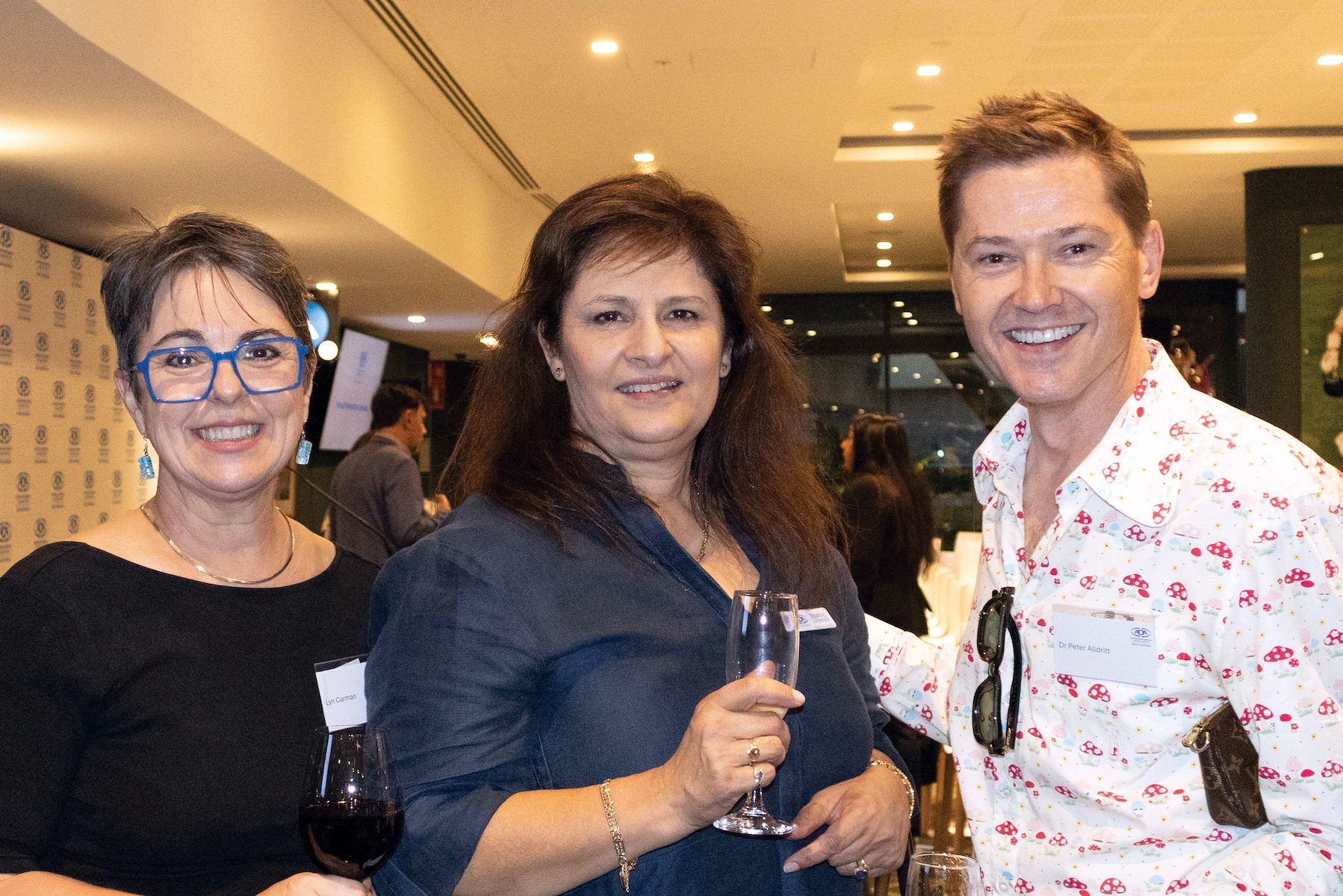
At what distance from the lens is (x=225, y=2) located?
4.51 metres

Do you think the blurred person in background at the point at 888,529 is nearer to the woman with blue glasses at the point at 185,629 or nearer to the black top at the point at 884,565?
the black top at the point at 884,565

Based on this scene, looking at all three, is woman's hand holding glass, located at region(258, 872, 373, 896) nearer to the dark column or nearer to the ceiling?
the ceiling

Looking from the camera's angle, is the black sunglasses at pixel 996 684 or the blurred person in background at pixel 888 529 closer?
the black sunglasses at pixel 996 684

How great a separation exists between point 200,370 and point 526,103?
5.66 metres

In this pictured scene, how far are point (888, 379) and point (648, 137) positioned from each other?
25.4 feet

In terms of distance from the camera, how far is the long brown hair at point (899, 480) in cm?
517

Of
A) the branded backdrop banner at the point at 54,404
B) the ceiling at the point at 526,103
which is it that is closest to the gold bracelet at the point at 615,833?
the ceiling at the point at 526,103

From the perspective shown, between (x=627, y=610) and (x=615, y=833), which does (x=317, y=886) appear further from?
(x=627, y=610)

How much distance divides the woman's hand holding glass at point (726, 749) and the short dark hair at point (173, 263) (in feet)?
2.90

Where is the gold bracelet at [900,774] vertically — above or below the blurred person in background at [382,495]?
below

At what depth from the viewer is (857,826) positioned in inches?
66.1

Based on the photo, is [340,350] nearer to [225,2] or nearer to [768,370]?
[225,2]

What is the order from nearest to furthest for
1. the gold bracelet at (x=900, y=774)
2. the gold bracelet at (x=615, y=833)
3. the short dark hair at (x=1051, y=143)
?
1. the gold bracelet at (x=615, y=833)
2. the short dark hair at (x=1051, y=143)
3. the gold bracelet at (x=900, y=774)

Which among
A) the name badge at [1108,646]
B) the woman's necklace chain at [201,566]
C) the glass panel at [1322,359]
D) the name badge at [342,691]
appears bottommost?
the name badge at [342,691]
